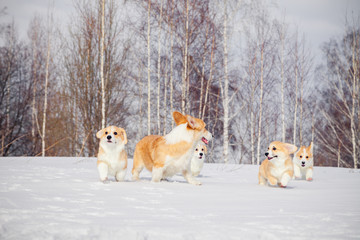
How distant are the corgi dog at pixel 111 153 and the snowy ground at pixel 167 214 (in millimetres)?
588

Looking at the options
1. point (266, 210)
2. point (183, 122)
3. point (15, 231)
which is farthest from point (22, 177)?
point (266, 210)

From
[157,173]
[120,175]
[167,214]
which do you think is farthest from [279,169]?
[167,214]

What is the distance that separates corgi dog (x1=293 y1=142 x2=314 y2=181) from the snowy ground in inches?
91.3

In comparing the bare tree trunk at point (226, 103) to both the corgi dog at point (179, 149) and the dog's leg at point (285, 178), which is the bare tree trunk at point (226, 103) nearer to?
the dog's leg at point (285, 178)

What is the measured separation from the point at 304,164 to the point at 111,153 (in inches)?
137

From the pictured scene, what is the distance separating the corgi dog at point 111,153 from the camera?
4.27m

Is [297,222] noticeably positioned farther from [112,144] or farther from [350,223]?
[112,144]

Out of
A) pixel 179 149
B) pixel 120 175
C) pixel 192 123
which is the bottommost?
pixel 120 175

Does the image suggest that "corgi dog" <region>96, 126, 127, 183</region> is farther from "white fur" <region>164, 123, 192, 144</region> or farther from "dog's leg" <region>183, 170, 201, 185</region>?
"dog's leg" <region>183, 170, 201, 185</region>

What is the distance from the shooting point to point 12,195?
3027mm

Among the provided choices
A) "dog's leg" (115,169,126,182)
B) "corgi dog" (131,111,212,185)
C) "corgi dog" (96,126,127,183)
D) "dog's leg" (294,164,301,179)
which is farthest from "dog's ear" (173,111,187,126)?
"dog's leg" (294,164,301,179)

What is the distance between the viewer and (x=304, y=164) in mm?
6047

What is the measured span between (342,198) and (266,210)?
3.89ft

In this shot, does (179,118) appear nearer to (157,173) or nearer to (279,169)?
(157,173)
